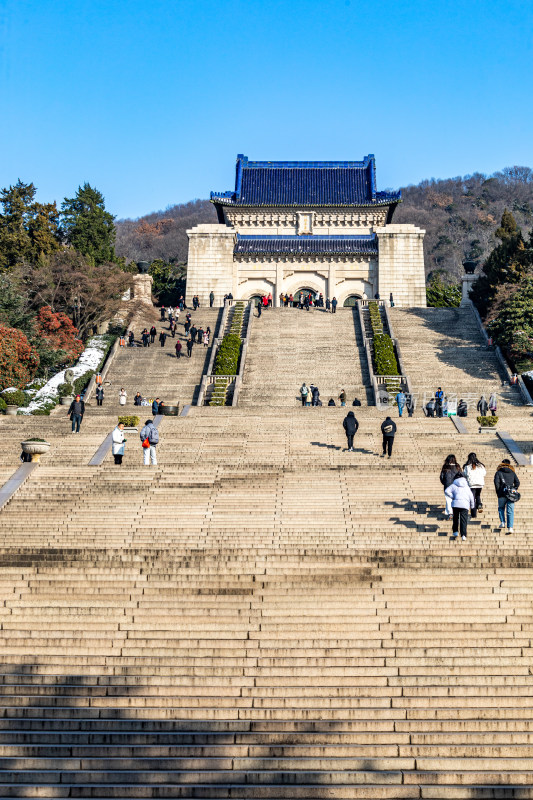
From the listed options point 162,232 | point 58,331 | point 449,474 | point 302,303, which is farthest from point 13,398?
point 162,232

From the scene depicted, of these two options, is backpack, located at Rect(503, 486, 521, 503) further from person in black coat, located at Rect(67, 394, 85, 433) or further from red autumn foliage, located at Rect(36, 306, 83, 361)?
red autumn foliage, located at Rect(36, 306, 83, 361)

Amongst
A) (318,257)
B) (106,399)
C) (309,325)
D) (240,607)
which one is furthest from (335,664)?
(318,257)

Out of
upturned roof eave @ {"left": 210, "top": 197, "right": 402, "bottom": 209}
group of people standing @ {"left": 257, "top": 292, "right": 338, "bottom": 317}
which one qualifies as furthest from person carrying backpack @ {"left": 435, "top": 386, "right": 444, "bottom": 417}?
upturned roof eave @ {"left": 210, "top": 197, "right": 402, "bottom": 209}

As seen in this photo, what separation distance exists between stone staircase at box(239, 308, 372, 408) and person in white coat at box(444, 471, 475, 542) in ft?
49.3

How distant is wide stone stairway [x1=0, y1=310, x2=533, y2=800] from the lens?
27.3ft

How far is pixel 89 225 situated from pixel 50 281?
13.4m

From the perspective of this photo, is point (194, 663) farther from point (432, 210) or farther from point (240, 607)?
point (432, 210)

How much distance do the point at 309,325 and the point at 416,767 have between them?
95.3ft

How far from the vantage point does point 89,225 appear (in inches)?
1945

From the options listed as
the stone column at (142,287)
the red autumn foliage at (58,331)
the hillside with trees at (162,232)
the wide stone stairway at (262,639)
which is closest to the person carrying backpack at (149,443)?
the wide stone stairway at (262,639)

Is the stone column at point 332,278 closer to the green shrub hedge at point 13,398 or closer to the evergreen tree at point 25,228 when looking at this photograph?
the evergreen tree at point 25,228

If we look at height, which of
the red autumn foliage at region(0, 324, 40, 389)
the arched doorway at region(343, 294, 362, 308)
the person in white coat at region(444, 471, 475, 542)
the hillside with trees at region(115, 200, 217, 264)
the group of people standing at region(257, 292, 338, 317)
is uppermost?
the hillside with trees at region(115, 200, 217, 264)

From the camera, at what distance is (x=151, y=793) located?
7.92 m

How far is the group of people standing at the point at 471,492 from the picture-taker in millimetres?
12602
